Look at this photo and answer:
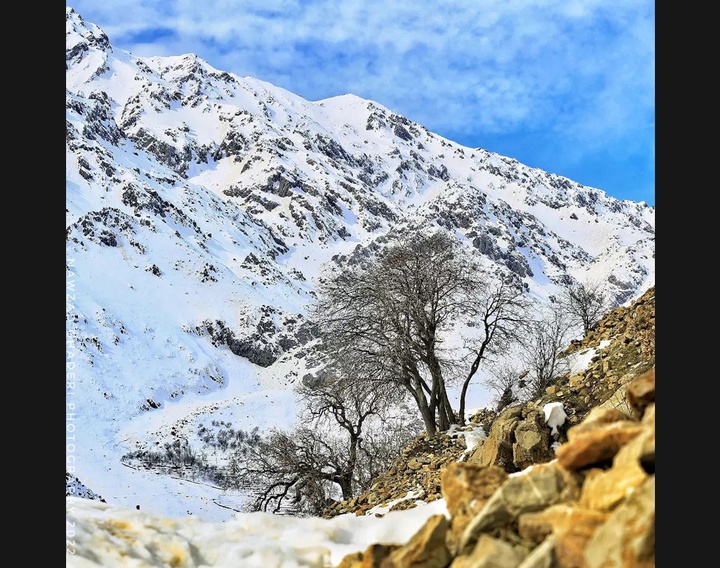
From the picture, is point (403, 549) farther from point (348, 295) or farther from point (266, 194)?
point (266, 194)

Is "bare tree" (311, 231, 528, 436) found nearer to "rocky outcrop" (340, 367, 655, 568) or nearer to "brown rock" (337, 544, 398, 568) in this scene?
"brown rock" (337, 544, 398, 568)

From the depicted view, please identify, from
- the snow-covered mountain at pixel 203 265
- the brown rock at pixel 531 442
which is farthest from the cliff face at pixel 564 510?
the snow-covered mountain at pixel 203 265

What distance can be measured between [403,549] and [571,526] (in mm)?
1170

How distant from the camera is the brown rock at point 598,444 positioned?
11.8ft

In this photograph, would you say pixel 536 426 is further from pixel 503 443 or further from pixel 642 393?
pixel 642 393

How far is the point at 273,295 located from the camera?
306 feet

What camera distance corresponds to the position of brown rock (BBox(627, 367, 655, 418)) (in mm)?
4004

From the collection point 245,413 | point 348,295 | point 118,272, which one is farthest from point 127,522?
point 118,272

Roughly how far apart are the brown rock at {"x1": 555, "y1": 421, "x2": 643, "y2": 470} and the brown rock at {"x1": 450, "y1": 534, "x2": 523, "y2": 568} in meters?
0.79

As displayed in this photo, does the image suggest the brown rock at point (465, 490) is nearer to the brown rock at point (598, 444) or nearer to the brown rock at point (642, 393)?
the brown rock at point (598, 444)

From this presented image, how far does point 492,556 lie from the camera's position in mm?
3127

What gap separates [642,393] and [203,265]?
88794 mm

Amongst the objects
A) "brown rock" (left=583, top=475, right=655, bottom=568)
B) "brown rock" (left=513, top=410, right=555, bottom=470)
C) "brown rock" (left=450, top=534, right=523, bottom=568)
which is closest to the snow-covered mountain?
"brown rock" (left=513, top=410, right=555, bottom=470)

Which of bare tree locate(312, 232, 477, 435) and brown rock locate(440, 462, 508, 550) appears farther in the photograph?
bare tree locate(312, 232, 477, 435)
